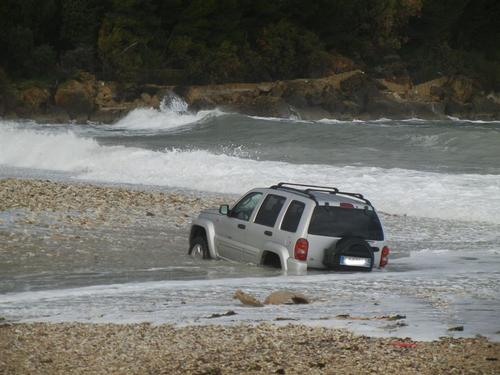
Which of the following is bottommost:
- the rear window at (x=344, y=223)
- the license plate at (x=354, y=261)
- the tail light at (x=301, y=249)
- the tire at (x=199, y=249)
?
the tire at (x=199, y=249)

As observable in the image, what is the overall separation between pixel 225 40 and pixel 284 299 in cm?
6347

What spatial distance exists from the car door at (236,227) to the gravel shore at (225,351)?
4830mm

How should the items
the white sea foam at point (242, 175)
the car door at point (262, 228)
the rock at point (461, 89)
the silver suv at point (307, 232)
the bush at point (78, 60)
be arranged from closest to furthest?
the silver suv at point (307, 232) → the car door at point (262, 228) → the white sea foam at point (242, 175) → the bush at point (78, 60) → the rock at point (461, 89)

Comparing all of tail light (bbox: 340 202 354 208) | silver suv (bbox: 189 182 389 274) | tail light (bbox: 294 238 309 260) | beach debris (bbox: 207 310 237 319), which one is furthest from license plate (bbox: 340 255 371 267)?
beach debris (bbox: 207 310 237 319)

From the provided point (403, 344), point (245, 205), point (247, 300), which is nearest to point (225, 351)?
point (403, 344)

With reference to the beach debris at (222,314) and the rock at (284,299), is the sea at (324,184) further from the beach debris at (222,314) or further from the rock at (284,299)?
the rock at (284,299)

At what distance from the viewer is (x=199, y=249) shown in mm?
15945

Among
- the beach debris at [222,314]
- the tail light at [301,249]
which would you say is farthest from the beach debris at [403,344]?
the tail light at [301,249]

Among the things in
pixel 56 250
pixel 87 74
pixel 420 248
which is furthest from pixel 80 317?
pixel 87 74

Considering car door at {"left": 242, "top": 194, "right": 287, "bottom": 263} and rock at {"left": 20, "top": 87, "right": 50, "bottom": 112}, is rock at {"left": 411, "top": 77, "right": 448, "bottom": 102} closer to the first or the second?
rock at {"left": 20, "top": 87, "right": 50, "bottom": 112}

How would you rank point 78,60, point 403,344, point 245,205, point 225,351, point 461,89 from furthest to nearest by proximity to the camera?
point 461,89 < point 78,60 < point 245,205 < point 403,344 < point 225,351

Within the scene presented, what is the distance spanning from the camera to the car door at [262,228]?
1439cm

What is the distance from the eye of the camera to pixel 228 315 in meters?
10.9

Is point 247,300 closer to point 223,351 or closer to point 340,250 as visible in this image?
point 223,351
